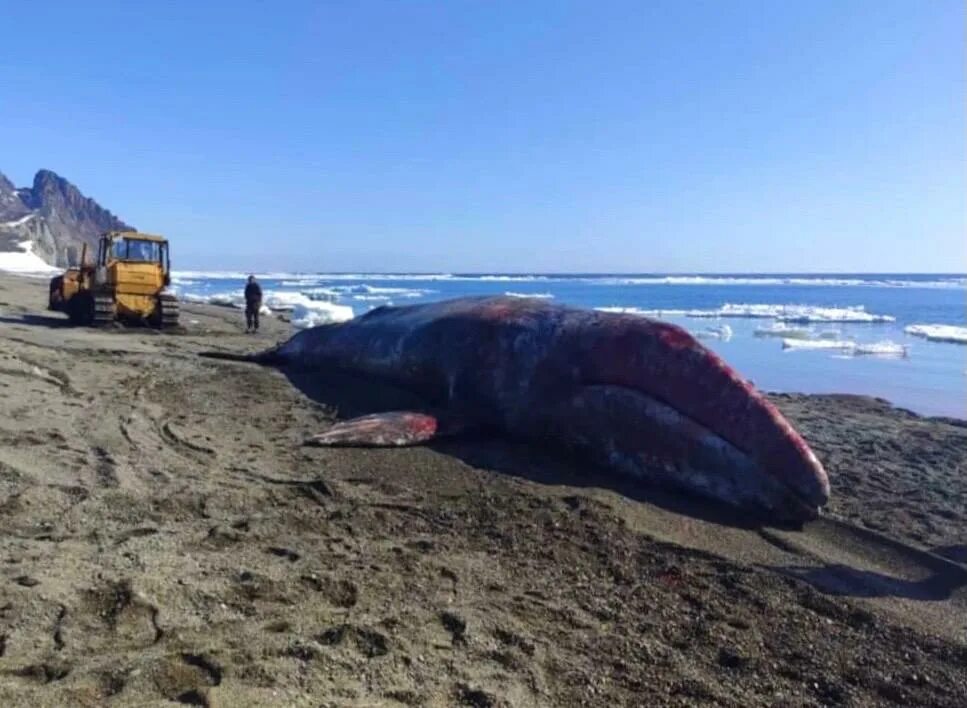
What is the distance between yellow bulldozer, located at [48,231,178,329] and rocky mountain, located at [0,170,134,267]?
77039 mm

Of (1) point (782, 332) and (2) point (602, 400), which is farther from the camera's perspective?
(1) point (782, 332)

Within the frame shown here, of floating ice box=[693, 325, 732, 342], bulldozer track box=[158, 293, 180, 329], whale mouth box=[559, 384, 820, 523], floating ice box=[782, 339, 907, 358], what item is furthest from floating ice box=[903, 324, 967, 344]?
bulldozer track box=[158, 293, 180, 329]

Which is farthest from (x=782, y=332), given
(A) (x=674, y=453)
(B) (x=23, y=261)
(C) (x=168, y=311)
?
(B) (x=23, y=261)

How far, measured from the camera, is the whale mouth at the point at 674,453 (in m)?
5.69

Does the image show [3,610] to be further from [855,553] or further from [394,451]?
[855,553]

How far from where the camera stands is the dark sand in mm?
3090

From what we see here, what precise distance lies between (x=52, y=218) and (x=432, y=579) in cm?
14767

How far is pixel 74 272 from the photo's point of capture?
2075 cm

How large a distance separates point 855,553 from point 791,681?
2.15m

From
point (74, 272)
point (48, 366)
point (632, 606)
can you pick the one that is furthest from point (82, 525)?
point (74, 272)

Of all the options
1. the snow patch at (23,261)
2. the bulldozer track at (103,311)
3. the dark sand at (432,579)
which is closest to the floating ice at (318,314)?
the bulldozer track at (103,311)

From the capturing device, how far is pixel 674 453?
20.4ft

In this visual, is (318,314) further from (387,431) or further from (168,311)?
(387,431)

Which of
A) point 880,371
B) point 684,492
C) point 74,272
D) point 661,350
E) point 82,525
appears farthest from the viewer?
point 74,272
